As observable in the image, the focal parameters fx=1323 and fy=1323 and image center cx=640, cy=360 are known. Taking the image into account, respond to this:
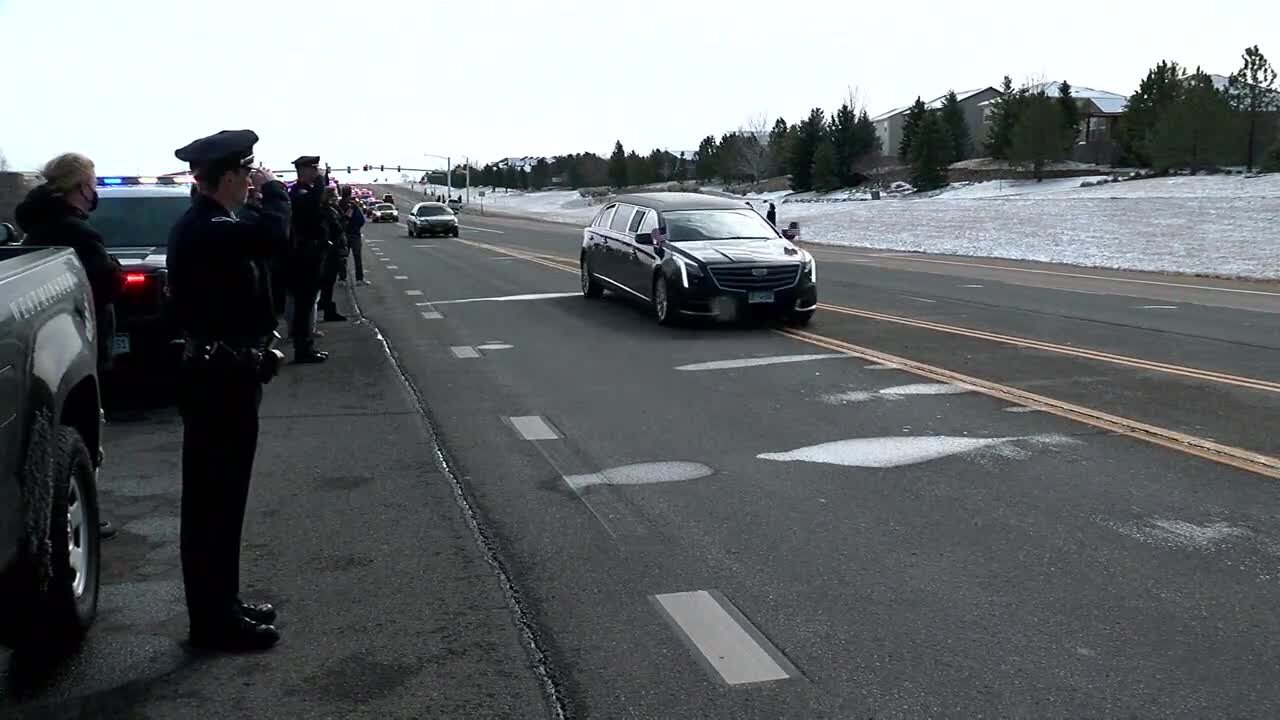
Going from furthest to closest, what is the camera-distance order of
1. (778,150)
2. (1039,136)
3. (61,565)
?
(778,150) < (1039,136) < (61,565)

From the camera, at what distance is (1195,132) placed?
201ft

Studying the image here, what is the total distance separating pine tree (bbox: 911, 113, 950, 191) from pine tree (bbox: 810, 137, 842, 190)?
10.6 metres

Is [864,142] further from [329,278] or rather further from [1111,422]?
[1111,422]

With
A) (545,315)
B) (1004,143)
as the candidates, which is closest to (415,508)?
(545,315)

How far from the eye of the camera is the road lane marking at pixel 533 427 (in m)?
8.85

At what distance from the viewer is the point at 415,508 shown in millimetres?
6867

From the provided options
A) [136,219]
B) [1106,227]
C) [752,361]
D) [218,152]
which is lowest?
[752,361]

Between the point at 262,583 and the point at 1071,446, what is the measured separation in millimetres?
4997

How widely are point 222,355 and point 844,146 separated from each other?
91547 mm

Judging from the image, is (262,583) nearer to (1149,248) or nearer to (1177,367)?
(1177,367)

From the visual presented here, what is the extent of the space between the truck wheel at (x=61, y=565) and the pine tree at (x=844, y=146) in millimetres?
89401

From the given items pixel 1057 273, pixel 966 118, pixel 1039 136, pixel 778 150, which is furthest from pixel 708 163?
pixel 1057 273

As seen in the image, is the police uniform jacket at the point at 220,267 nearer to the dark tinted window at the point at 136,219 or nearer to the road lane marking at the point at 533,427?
the road lane marking at the point at 533,427

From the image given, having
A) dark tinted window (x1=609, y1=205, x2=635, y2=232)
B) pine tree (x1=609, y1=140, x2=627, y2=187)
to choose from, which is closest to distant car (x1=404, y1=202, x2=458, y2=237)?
dark tinted window (x1=609, y1=205, x2=635, y2=232)
